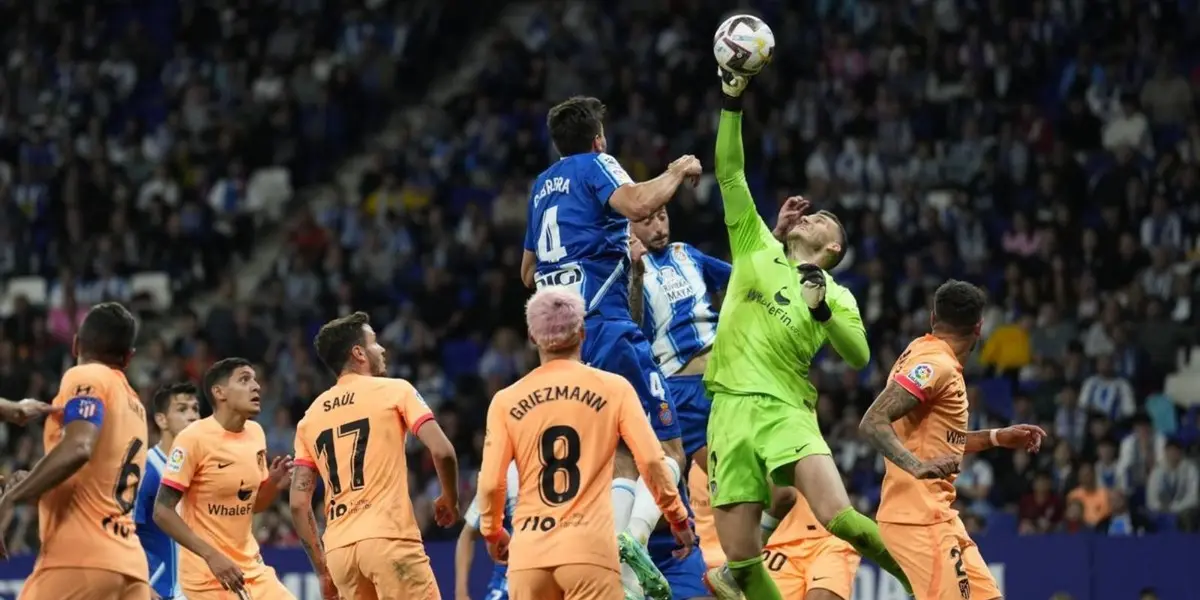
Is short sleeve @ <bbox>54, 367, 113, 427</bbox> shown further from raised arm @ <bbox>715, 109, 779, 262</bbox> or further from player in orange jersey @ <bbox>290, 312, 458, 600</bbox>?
raised arm @ <bbox>715, 109, 779, 262</bbox>

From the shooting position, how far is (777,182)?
23969mm

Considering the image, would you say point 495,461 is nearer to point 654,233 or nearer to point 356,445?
point 356,445

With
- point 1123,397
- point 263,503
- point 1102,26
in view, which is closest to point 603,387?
point 263,503

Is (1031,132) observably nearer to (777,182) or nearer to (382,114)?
(777,182)

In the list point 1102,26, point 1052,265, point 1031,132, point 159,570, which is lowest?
point 159,570

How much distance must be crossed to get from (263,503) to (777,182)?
492 inches

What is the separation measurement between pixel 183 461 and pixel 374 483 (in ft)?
6.69

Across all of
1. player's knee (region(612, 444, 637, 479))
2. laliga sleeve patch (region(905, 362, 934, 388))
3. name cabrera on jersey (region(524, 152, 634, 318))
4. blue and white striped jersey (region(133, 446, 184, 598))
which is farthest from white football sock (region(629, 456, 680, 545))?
blue and white striped jersey (region(133, 446, 184, 598))

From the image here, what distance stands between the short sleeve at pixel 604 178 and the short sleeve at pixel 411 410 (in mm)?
1666

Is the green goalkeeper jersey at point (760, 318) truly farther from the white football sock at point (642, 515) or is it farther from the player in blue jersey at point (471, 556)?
the player in blue jersey at point (471, 556)

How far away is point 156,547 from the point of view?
12867mm

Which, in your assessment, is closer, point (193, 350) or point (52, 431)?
point (52, 431)

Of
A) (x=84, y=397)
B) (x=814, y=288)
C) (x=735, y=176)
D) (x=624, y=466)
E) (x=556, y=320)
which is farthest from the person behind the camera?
(x=624, y=466)

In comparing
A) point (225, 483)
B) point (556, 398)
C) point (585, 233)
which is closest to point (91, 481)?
point (225, 483)
